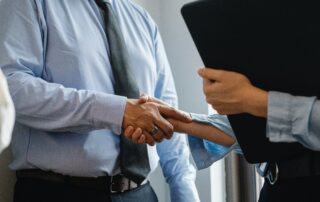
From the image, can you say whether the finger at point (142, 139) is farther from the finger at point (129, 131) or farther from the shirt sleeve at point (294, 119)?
the shirt sleeve at point (294, 119)

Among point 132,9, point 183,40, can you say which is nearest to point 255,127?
point 132,9

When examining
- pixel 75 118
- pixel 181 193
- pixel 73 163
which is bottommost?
pixel 181 193

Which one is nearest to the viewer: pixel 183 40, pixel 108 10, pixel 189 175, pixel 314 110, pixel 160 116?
pixel 314 110

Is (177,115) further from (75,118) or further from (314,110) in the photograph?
(314,110)

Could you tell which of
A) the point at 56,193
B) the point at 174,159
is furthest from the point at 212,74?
the point at 174,159

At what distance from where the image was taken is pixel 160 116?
1.09 metres

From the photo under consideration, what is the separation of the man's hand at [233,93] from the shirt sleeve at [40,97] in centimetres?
32

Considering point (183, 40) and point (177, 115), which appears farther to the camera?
point (183, 40)

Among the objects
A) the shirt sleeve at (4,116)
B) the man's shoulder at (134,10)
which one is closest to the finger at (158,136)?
the man's shoulder at (134,10)

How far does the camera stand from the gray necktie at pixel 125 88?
1.08 metres

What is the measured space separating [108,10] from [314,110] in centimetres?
76

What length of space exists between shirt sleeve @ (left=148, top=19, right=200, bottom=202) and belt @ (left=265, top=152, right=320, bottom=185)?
548mm

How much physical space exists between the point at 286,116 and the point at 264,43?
134 mm

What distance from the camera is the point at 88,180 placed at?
1.03 m
